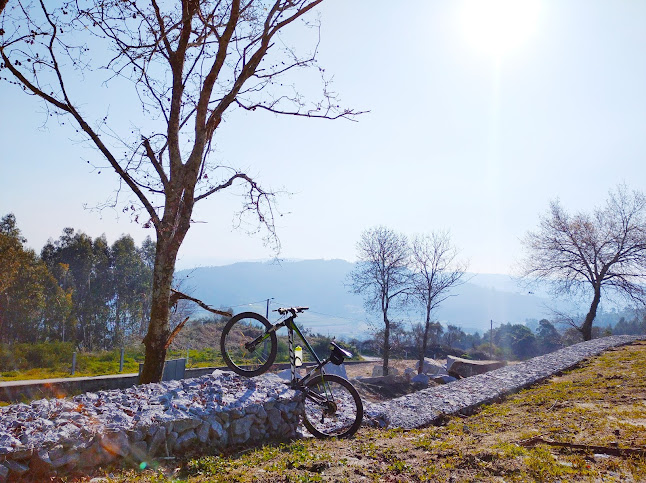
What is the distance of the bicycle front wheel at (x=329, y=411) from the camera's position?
5.94 meters

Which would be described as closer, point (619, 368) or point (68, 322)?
point (619, 368)

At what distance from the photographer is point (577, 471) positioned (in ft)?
11.6

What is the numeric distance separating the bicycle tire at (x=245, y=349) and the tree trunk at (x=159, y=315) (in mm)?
1150

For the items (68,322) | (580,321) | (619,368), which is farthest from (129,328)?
(619,368)

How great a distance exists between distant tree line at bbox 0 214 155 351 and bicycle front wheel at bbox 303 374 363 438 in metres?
25.0

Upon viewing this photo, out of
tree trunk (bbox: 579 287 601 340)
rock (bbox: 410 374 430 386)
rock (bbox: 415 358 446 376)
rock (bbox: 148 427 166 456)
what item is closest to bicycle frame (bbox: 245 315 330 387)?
rock (bbox: 148 427 166 456)

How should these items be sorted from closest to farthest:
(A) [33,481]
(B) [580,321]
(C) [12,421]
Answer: (A) [33,481] < (C) [12,421] < (B) [580,321]

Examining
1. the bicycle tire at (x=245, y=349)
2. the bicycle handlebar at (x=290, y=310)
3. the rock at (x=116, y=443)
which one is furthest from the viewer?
the bicycle tire at (x=245, y=349)

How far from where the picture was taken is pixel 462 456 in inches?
168

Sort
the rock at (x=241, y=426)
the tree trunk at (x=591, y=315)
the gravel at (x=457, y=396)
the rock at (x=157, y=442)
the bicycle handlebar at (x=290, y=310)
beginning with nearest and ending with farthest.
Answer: the rock at (x=157, y=442) → the rock at (x=241, y=426) → the bicycle handlebar at (x=290, y=310) → the gravel at (x=457, y=396) → the tree trunk at (x=591, y=315)

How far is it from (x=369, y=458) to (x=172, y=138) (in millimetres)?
6124

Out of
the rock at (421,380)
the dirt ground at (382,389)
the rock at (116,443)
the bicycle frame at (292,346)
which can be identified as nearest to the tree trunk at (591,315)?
the dirt ground at (382,389)

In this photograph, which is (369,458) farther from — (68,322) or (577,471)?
(68,322)

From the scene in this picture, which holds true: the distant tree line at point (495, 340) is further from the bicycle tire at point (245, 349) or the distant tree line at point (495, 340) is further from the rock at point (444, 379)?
the bicycle tire at point (245, 349)
